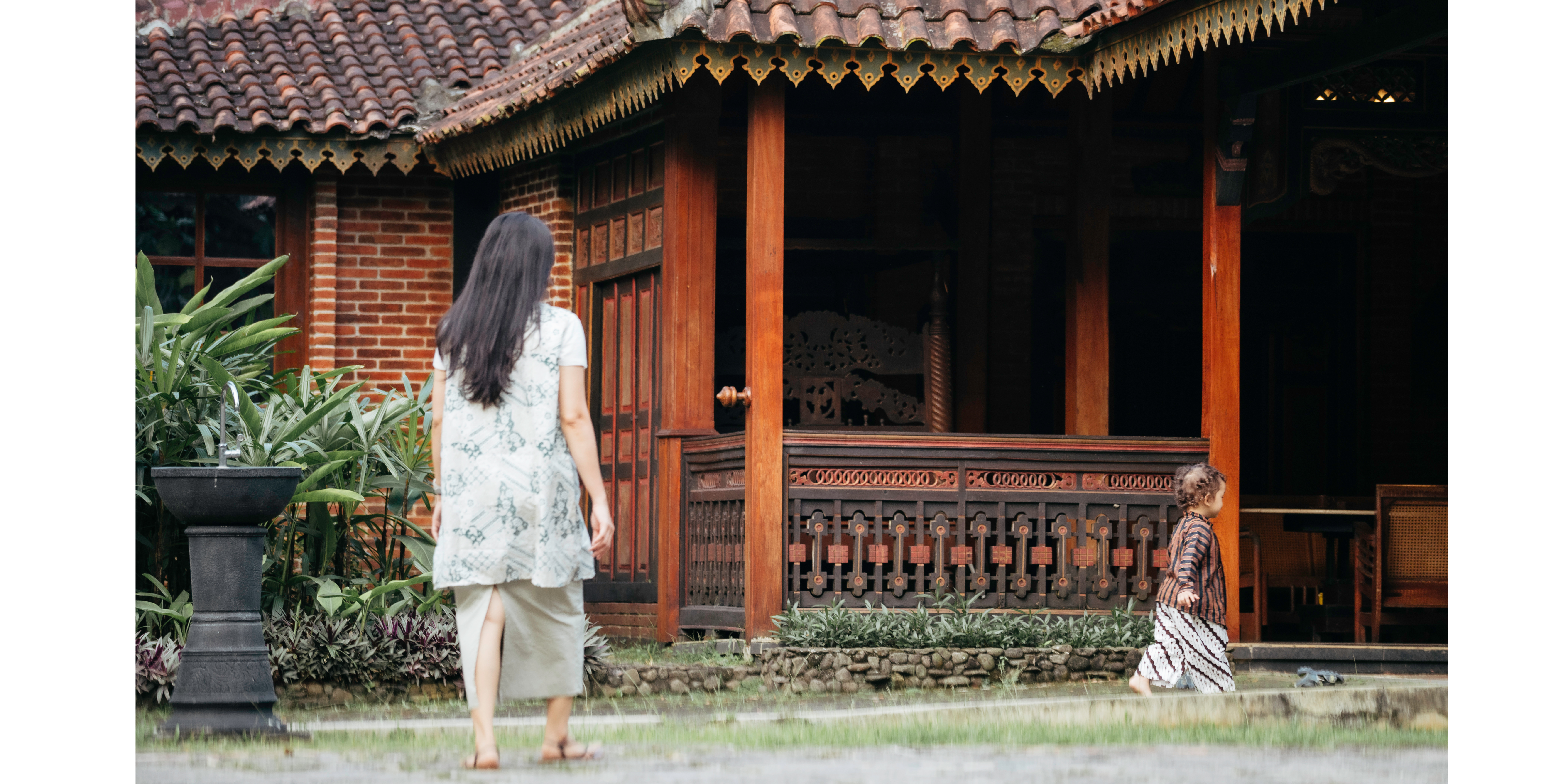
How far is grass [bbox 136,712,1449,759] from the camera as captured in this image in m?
6.55

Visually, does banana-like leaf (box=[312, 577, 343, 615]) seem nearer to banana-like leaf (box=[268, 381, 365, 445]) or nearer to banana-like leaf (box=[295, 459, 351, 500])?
banana-like leaf (box=[295, 459, 351, 500])

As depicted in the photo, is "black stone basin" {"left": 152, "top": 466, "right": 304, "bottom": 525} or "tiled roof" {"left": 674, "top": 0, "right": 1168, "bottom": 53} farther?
"tiled roof" {"left": 674, "top": 0, "right": 1168, "bottom": 53}

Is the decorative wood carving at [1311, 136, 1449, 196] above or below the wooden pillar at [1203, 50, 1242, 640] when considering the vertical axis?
above

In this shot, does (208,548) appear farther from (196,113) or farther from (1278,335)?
(1278,335)

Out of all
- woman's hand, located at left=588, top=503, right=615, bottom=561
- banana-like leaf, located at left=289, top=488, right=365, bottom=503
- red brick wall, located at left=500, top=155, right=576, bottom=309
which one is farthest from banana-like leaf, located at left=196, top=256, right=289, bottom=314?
woman's hand, located at left=588, top=503, right=615, bottom=561

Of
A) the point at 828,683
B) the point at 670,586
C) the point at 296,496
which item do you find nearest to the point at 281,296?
the point at 670,586

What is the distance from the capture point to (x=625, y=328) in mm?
11805

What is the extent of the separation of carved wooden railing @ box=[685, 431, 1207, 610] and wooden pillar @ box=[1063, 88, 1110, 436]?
42.0 inches

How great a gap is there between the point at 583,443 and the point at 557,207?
6859 mm

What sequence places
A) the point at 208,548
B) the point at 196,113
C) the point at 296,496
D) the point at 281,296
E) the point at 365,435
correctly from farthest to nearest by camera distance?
the point at 281,296 → the point at 196,113 → the point at 365,435 → the point at 296,496 → the point at 208,548

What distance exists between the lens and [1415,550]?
1005cm

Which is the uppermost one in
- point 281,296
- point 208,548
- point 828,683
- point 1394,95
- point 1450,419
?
point 1394,95

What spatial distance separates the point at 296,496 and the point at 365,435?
752 mm

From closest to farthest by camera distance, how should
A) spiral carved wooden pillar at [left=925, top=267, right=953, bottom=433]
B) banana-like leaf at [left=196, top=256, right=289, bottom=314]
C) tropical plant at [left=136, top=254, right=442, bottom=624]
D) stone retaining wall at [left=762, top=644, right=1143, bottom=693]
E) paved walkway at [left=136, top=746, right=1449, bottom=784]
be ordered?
paved walkway at [left=136, top=746, right=1449, bottom=784] → tropical plant at [left=136, top=254, right=442, bottom=624] → stone retaining wall at [left=762, top=644, right=1143, bottom=693] → banana-like leaf at [left=196, top=256, right=289, bottom=314] → spiral carved wooden pillar at [left=925, top=267, right=953, bottom=433]
